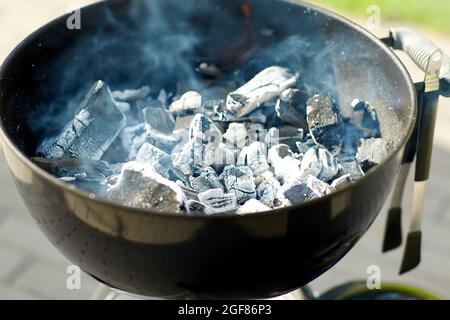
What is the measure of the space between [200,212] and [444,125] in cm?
173

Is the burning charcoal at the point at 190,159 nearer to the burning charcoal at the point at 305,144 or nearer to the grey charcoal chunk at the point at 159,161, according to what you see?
the grey charcoal chunk at the point at 159,161

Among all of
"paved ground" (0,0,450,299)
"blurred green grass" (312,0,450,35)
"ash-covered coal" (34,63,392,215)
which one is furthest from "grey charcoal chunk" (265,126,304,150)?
"blurred green grass" (312,0,450,35)

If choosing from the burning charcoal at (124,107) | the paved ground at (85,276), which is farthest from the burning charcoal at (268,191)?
the paved ground at (85,276)

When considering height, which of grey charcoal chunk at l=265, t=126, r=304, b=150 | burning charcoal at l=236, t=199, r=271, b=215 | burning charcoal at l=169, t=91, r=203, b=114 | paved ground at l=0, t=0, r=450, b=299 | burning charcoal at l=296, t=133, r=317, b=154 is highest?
burning charcoal at l=169, t=91, r=203, b=114

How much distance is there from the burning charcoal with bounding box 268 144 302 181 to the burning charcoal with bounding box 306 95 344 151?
0.24 feet

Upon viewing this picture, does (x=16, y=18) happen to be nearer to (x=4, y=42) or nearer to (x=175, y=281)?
(x=4, y=42)

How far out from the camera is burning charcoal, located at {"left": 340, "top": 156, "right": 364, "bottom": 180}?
1289 mm

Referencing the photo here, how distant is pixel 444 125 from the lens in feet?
8.46

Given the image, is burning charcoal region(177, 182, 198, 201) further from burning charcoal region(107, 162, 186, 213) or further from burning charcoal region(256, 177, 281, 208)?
burning charcoal region(256, 177, 281, 208)

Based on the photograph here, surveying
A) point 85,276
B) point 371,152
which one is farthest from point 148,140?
point 85,276

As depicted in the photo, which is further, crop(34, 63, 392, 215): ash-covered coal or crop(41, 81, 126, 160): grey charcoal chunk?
crop(41, 81, 126, 160): grey charcoal chunk

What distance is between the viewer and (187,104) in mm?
1476

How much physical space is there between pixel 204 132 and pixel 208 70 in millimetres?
311

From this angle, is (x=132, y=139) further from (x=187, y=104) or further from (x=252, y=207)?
(x=252, y=207)
